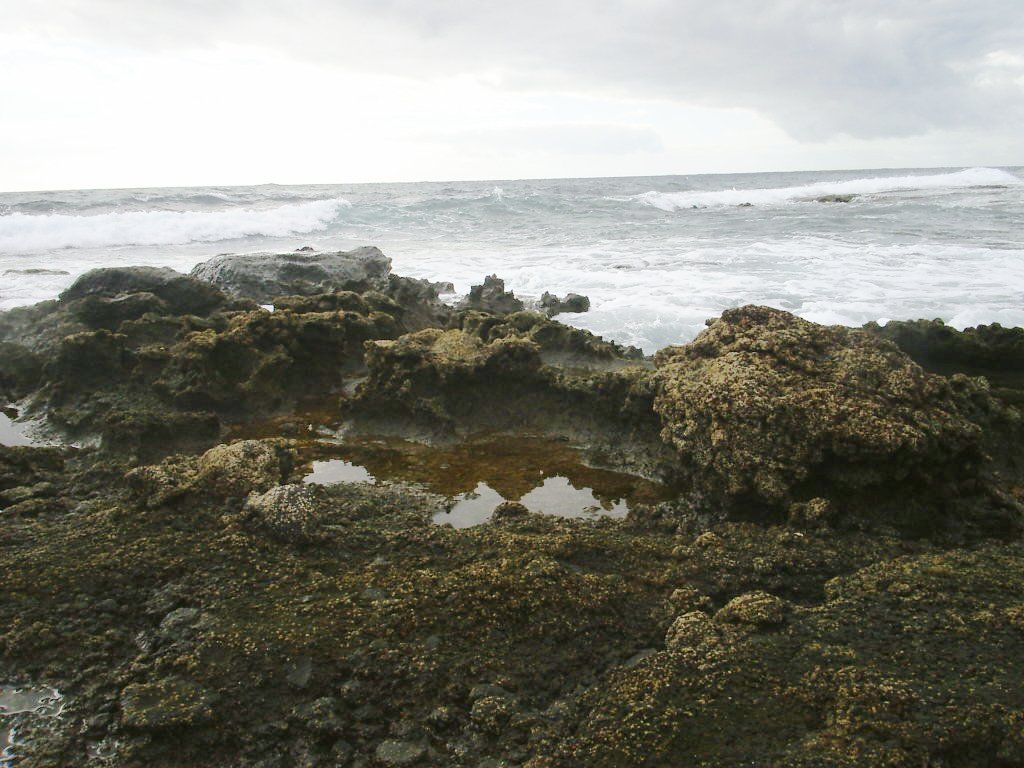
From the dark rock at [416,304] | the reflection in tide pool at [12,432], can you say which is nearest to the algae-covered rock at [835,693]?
the reflection in tide pool at [12,432]

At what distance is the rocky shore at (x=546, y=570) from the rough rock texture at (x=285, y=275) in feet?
16.3

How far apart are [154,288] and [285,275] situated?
2.83 m

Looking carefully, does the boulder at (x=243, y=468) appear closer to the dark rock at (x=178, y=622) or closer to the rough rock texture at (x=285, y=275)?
the dark rock at (x=178, y=622)

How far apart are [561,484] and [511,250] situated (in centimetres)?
1643

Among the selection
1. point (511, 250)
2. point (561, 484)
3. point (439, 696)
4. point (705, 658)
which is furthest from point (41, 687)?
point (511, 250)


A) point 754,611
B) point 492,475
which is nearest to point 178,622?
point 492,475

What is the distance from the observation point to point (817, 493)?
386cm

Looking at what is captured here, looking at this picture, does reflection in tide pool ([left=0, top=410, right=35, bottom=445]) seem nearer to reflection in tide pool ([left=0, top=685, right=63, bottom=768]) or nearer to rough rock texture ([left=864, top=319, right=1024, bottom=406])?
reflection in tide pool ([left=0, top=685, right=63, bottom=768])

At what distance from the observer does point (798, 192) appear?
59.0 meters

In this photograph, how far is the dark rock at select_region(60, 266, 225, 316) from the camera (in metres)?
8.45

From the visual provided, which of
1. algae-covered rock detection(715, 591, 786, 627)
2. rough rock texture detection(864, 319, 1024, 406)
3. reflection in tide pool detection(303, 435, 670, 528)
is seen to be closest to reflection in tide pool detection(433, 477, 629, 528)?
reflection in tide pool detection(303, 435, 670, 528)

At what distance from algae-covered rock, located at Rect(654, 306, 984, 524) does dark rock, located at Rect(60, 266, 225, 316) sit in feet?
20.7

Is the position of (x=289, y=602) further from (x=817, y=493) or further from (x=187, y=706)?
(x=817, y=493)

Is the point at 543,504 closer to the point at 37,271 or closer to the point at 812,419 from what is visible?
the point at 812,419
